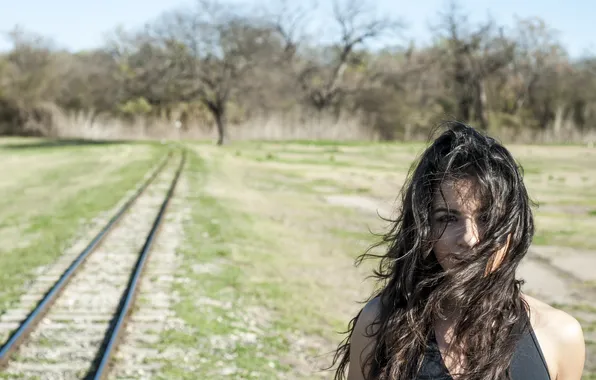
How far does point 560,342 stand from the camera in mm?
1916

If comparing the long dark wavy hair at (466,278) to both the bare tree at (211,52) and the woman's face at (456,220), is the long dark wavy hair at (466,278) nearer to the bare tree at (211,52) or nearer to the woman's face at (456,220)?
the woman's face at (456,220)

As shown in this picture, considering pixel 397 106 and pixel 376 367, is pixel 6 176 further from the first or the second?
pixel 397 106

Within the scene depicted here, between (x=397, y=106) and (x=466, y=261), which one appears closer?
(x=466, y=261)

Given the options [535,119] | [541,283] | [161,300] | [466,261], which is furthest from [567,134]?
[466,261]

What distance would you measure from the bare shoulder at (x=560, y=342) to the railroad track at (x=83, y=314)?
4395 millimetres

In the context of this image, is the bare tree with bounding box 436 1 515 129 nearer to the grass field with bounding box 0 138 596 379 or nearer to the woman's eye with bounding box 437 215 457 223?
the grass field with bounding box 0 138 596 379

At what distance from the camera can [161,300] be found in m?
8.25

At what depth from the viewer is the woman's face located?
6.36 ft

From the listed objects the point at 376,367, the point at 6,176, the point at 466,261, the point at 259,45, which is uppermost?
the point at 259,45

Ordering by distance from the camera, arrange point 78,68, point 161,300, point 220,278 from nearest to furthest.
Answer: point 161,300 → point 220,278 → point 78,68

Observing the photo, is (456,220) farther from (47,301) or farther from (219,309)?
(47,301)

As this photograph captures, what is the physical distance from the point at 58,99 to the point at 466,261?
5642 cm

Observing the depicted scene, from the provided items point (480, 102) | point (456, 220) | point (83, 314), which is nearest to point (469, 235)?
point (456, 220)

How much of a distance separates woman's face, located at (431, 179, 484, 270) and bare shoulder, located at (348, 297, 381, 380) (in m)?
0.23
